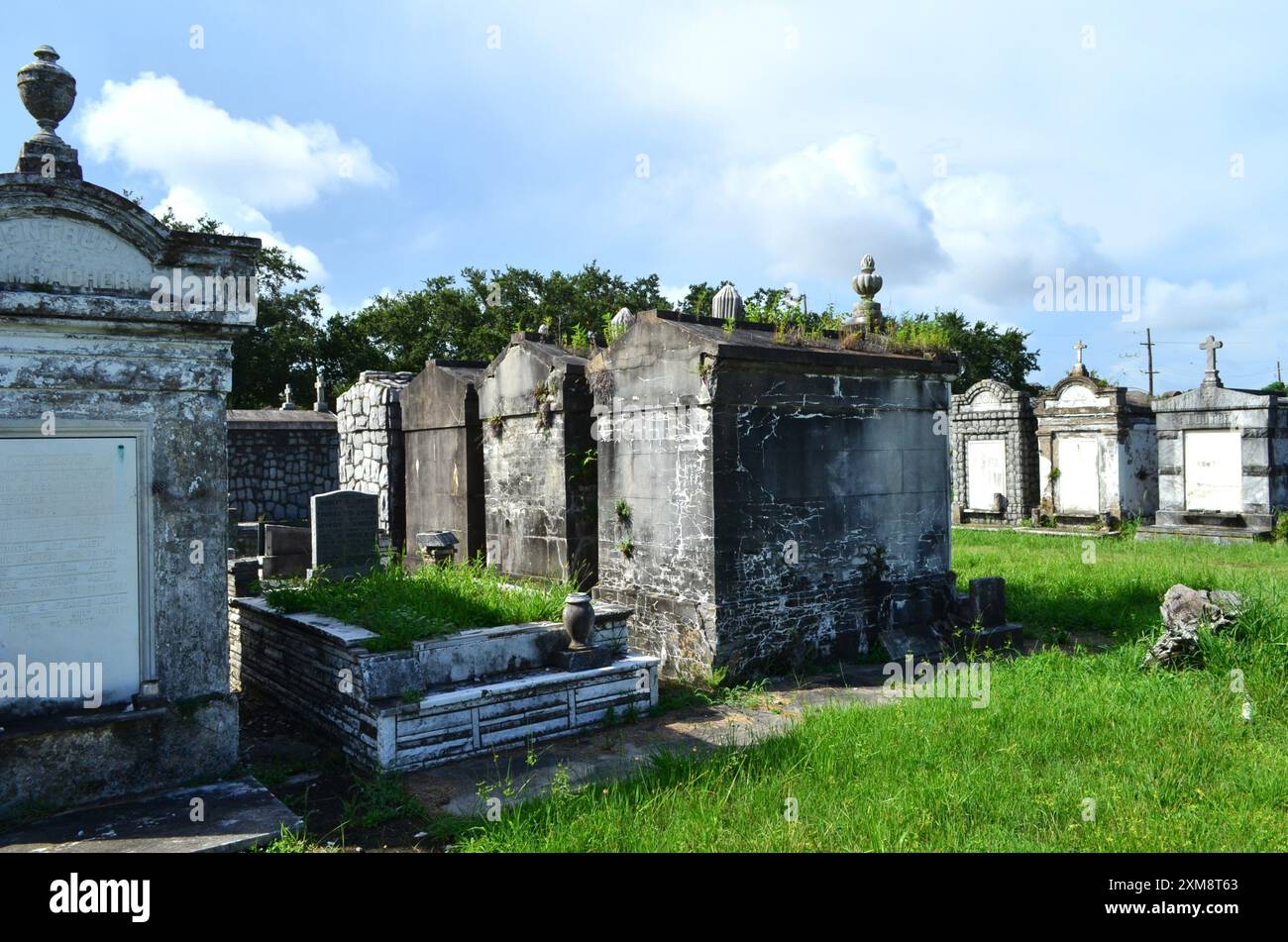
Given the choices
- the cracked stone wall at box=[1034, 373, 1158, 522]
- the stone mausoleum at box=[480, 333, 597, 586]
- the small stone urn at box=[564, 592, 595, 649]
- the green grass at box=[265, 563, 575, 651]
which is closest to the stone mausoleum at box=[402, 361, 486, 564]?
the stone mausoleum at box=[480, 333, 597, 586]

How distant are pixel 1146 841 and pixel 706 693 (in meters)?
3.74

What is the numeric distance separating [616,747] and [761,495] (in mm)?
2768

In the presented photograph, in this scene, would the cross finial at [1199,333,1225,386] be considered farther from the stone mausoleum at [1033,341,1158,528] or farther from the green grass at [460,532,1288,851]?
the green grass at [460,532,1288,851]

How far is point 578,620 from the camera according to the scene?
6605 millimetres

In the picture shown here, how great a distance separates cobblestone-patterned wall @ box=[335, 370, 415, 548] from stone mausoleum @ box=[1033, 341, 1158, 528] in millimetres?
13348

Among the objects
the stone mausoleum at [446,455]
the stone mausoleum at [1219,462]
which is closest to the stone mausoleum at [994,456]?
the stone mausoleum at [1219,462]

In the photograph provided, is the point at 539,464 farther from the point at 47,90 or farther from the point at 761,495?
the point at 47,90

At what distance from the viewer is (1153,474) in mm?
18578

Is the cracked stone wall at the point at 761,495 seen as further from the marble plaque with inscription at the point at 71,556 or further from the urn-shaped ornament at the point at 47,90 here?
the urn-shaped ornament at the point at 47,90

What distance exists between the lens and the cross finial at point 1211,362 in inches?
643

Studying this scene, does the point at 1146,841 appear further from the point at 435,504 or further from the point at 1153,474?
the point at 1153,474

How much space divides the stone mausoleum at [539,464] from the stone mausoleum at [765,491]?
394 millimetres

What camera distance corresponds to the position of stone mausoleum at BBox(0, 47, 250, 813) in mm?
4984

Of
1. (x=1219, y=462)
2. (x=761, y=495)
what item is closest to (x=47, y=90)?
(x=761, y=495)
